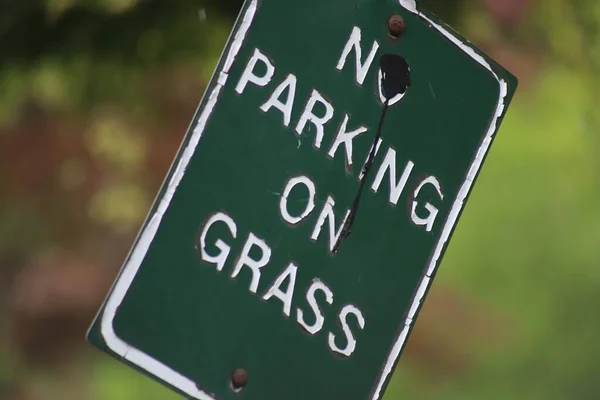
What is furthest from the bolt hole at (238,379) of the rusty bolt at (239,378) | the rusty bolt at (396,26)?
the rusty bolt at (396,26)

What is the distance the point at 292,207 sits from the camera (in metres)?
0.79

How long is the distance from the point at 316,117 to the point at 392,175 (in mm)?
123

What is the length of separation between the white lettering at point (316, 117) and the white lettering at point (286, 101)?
0.02m

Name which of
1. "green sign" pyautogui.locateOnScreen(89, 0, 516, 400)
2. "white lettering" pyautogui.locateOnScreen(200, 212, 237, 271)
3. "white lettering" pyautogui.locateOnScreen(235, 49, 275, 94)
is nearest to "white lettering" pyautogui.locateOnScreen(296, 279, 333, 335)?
"green sign" pyautogui.locateOnScreen(89, 0, 516, 400)

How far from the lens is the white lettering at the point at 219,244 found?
2.41 feet

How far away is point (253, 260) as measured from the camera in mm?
763

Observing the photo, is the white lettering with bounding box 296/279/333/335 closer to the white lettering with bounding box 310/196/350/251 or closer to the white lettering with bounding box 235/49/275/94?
the white lettering with bounding box 310/196/350/251

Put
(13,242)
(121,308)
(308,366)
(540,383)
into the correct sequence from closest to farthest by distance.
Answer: (121,308)
(308,366)
(13,242)
(540,383)

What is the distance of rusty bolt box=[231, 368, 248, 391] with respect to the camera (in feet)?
2.49

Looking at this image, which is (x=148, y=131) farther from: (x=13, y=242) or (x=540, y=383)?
(x=540, y=383)

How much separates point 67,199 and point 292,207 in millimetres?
689

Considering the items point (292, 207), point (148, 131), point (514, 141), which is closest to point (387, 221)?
point (292, 207)

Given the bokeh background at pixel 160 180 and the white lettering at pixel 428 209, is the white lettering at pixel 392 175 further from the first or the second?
the bokeh background at pixel 160 180

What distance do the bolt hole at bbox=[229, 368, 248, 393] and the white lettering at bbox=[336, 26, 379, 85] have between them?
352 millimetres
